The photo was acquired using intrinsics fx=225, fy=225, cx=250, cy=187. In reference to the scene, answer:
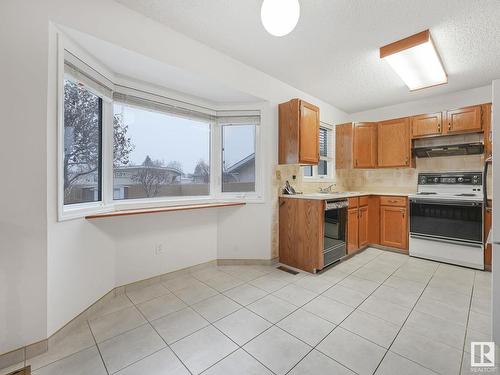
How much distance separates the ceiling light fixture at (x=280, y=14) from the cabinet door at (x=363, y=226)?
304cm

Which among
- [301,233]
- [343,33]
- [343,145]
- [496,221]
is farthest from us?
[343,145]

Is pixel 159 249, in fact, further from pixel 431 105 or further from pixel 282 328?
pixel 431 105

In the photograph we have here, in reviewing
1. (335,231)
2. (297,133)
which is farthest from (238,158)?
(335,231)

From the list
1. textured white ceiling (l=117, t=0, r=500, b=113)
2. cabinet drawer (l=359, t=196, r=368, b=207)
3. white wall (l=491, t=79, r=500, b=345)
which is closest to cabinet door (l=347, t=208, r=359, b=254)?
cabinet drawer (l=359, t=196, r=368, b=207)

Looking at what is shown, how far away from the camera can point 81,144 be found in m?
2.03

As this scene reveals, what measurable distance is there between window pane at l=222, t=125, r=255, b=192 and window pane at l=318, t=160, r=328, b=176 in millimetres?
1646

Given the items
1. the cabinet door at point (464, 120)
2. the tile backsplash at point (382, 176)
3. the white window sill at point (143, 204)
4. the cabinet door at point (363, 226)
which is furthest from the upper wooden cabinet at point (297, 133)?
the cabinet door at point (464, 120)

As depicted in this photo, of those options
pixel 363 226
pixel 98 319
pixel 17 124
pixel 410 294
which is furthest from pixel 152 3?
pixel 363 226

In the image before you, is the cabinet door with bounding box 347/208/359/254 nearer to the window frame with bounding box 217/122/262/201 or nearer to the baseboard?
the baseboard

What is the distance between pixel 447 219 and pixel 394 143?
1.46 meters

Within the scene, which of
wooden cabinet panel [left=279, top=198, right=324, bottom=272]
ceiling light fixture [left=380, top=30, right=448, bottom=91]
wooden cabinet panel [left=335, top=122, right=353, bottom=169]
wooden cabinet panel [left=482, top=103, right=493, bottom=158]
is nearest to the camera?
ceiling light fixture [left=380, top=30, right=448, bottom=91]

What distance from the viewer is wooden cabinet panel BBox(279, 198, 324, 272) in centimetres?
281

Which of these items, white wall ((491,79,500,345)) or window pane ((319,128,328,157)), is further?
window pane ((319,128,328,157))

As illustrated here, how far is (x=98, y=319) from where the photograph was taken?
1884 millimetres
